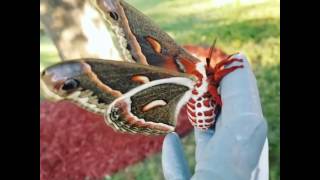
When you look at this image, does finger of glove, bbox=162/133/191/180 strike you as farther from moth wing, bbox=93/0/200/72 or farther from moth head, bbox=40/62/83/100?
moth head, bbox=40/62/83/100

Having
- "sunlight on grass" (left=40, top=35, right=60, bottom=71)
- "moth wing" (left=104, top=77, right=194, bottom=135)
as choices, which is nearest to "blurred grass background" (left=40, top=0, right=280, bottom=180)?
"sunlight on grass" (left=40, top=35, right=60, bottom=71)

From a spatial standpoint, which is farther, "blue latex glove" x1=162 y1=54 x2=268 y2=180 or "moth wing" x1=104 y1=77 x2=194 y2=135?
"moth wing" x1=104 y1=77 x2=194 y2=135

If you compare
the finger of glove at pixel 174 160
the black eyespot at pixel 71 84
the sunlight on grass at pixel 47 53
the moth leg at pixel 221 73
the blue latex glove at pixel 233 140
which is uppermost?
the sunlight on grass at pixel 47 53

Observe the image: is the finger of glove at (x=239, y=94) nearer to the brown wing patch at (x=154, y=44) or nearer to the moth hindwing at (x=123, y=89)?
the moth hindwing at (x=123, y=89)

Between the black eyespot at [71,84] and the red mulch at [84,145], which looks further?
the red mulch at [84,145]

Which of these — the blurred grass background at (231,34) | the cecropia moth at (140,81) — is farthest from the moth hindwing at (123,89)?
the blurred grass background at (231,34)

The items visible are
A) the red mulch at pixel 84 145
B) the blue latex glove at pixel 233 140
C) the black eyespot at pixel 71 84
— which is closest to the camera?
the blue latex glove at pixel 233 140

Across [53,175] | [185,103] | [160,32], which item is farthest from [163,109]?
[53,175]
